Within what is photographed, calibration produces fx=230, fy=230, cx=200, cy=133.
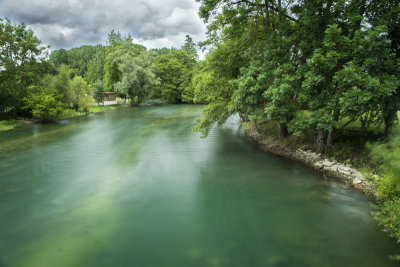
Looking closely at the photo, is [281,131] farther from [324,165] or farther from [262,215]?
[262,215]

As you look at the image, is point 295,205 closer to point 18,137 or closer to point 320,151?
point 320,151

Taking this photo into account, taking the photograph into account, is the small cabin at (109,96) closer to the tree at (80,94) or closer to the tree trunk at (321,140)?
the tree at (80,94)

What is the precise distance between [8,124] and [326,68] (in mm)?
31187

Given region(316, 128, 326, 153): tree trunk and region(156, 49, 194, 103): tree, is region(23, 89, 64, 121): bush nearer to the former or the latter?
region(316, 128, 326, 153): tree trunk

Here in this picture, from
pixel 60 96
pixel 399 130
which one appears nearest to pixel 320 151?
pixel 399 130

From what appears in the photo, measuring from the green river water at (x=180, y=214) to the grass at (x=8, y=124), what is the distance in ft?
39.6

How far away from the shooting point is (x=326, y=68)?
968cm

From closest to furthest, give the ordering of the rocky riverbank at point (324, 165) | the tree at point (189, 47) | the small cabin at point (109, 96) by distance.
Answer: the rocky riverbank at point (324, 165) < the small cabin at point (109, 96) < the tree at point (189, 47)

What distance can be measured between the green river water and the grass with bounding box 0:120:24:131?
12.1 meters

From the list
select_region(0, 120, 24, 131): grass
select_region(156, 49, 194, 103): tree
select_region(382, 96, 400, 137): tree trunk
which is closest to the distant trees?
select_region(156, 49, 194, 103): tree

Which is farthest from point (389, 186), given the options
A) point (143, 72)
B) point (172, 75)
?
point (172, 75)

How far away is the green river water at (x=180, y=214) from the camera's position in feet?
20.0

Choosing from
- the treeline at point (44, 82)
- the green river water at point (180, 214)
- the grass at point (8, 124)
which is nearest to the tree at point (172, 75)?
the treeline at point (44, 82)

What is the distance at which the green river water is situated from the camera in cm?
609
